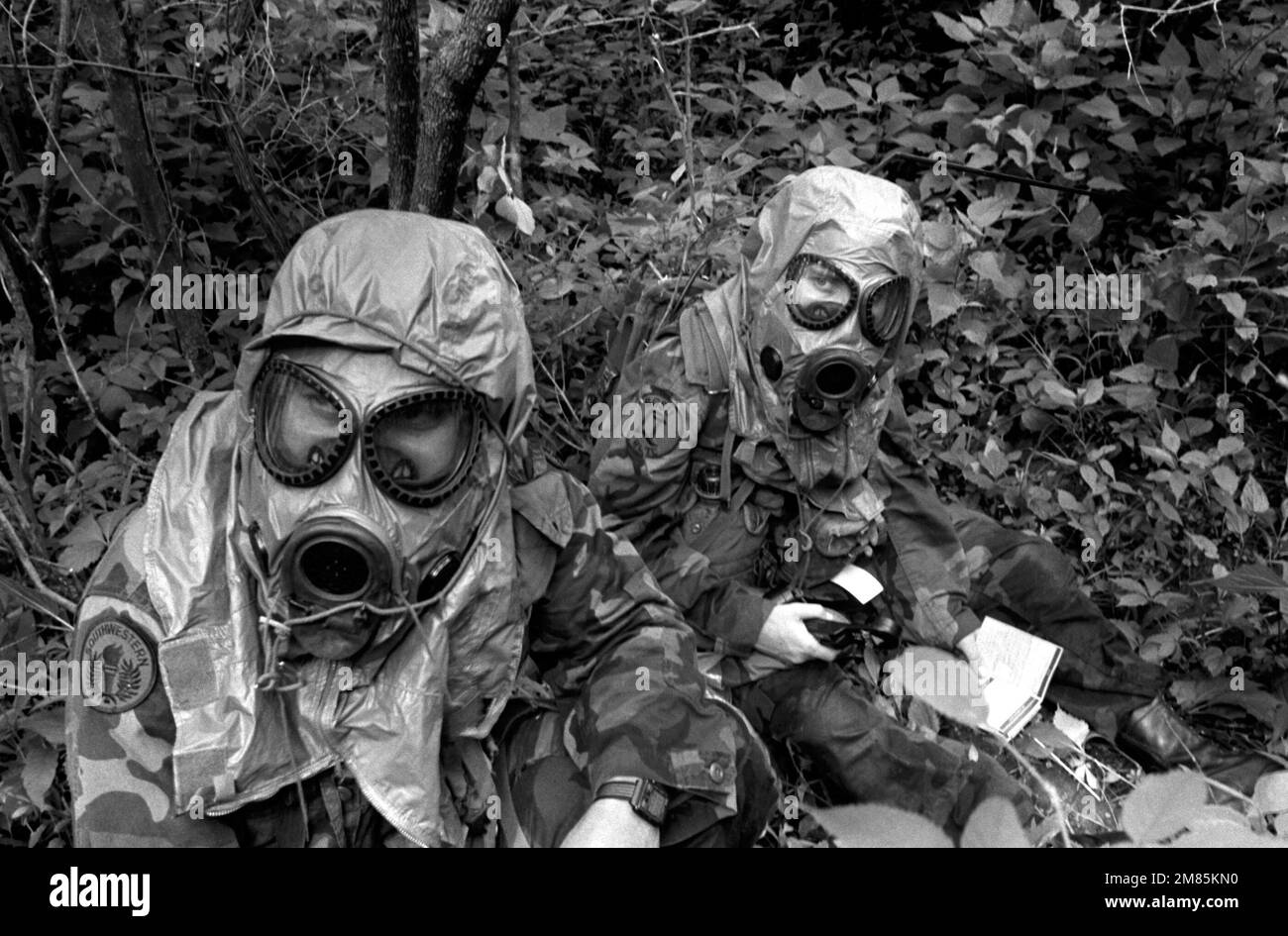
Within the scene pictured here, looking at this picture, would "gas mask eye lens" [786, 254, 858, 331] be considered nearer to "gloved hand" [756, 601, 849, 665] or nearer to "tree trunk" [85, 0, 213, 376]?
"gloved hand" [756, 601, 849, 665]

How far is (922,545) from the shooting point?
11.8ft

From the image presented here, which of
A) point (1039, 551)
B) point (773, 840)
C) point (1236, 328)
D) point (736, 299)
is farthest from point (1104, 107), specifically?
point (773, 840)

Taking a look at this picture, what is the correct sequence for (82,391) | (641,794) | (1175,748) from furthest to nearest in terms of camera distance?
(1175,748)
(82,391)
(641,794)

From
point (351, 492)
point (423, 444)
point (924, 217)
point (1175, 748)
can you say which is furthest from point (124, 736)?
point (924, 217)

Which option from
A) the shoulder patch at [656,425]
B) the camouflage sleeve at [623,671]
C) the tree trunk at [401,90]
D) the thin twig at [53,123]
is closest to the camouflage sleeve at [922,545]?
the shoulder patch at [656,425]

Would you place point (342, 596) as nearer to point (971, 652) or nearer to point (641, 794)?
point (641, 794)

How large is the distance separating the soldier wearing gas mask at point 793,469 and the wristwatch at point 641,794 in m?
0.97

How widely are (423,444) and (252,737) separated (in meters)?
0.61

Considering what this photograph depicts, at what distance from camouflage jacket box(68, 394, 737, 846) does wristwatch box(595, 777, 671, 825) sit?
2 cm

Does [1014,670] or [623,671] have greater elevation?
[623,671]

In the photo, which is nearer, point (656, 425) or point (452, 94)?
point (452, 94)

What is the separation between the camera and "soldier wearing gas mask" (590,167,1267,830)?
10.4ft

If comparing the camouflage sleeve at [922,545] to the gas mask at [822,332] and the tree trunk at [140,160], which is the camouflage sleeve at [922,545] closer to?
the gas mask at [822,332]
